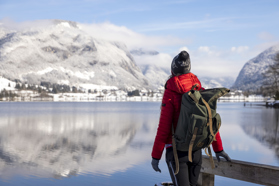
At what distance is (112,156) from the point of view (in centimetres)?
1731

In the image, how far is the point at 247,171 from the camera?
5.59 m

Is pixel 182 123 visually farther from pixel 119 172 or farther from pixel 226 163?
pixel 119 172

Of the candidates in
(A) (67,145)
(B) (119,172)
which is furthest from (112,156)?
(A) (67,145)

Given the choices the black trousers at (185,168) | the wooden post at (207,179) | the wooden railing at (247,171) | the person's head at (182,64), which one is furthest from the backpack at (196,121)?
the wooden post at (207,179)

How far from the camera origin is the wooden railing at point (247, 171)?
5.34 meters

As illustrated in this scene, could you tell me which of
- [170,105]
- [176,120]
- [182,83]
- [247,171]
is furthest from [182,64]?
[247,171]

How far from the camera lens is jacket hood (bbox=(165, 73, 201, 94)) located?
455 centimetres

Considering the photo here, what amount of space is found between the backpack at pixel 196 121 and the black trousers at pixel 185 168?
0.11 m

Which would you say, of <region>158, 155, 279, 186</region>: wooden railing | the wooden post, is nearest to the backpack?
<region>158, 155, 279, 186</region>: wooden railing

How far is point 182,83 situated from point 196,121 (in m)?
0.65

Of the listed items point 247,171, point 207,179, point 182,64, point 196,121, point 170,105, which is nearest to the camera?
point 196,121

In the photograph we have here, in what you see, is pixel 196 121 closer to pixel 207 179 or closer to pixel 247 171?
pixel 247 171

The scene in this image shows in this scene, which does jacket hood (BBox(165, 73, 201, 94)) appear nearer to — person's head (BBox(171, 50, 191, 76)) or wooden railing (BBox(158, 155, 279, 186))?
person's head (BBox(171, 50, 191, 76))

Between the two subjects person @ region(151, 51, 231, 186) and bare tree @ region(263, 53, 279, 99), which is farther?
bare tree @ region(263, 53, 279, 99)
